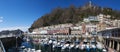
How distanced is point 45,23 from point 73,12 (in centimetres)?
2605

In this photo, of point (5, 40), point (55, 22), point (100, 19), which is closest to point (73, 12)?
point (55, 22)

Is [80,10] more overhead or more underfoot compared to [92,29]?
more overhead

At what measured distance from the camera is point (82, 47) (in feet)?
193

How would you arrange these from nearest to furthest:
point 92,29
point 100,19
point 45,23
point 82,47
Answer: point 82,47, point 92,29, point 100,19, point 45,23

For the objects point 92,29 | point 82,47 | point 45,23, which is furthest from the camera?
point 45,23

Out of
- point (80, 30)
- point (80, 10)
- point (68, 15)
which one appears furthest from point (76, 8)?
point (80, 30)

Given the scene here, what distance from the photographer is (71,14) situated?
574 feet

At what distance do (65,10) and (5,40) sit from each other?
411 feet

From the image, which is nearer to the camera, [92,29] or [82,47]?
[82,47]

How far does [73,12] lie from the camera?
589ft

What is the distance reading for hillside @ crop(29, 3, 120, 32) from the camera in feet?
551

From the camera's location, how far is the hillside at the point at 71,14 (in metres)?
168

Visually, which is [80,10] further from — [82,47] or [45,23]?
[82,47]

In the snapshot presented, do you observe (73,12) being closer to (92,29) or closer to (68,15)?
(68,15)
